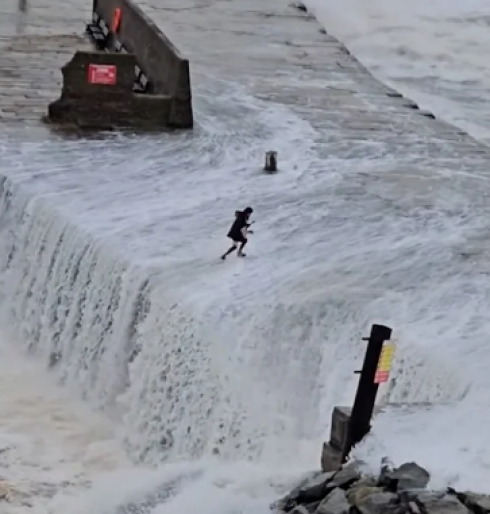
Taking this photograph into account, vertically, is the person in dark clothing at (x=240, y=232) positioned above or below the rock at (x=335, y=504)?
above

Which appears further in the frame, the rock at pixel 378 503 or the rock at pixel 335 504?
the rock at pixel 335 504

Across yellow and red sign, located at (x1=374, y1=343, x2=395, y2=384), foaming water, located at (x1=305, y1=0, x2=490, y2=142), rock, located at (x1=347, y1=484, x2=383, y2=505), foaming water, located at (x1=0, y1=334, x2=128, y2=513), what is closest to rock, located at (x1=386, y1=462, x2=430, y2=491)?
rock, located at (x1=347, y1=484, x2=383, y2=505)

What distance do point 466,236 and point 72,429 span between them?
5.18 metres

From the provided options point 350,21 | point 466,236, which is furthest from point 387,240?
point 350,21

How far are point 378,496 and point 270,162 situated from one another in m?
9.65

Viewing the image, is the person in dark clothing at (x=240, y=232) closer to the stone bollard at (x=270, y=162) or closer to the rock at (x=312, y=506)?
the stone bollard at (x=270, y=162)

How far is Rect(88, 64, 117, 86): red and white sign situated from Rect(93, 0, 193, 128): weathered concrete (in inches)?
38.4

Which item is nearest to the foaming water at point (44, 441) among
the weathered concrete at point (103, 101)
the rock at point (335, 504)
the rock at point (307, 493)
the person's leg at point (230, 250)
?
the person's leg at point (230, 250)

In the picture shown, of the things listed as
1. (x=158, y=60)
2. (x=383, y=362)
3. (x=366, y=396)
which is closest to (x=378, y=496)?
(x=366, y=396)

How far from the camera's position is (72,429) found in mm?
13906

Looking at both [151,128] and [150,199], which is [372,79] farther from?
[150,199]

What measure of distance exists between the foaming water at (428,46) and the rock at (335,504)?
560 inches

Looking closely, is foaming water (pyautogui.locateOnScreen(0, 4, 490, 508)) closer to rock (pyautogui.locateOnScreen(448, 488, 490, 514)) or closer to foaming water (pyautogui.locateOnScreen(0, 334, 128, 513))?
foaming water (pyautogui.locateOnScreen(0, 334, 128, 513))

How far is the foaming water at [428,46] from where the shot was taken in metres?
26.0
